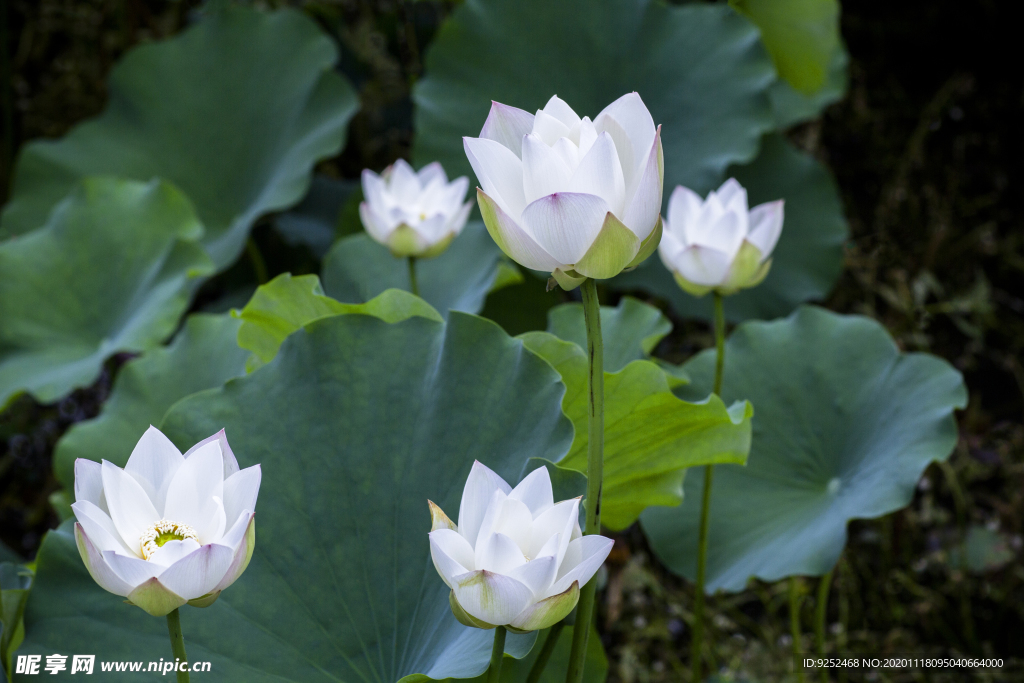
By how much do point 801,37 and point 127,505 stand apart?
5.39 feet

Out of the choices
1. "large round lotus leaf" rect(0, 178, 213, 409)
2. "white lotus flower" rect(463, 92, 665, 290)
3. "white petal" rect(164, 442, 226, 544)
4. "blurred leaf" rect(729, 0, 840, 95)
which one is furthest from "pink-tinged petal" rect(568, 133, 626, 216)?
"blurred leaf" rect(729, 0, 840, 95)

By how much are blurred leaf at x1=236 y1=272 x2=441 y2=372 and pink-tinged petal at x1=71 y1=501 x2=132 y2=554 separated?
34 cm

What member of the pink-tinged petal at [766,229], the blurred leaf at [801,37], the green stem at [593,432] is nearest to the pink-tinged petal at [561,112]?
the green stem at [593,432]

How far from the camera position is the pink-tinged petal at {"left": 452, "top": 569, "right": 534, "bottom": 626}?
447 millimetres

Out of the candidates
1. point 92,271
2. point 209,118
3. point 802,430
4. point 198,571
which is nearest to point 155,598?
point 198,571

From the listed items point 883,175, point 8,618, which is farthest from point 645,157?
point 883,175

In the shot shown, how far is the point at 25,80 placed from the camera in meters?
2.47

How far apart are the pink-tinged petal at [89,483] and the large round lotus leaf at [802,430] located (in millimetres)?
713

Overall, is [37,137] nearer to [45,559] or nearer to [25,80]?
[25,80]

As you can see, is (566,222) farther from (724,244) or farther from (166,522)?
(724,244)

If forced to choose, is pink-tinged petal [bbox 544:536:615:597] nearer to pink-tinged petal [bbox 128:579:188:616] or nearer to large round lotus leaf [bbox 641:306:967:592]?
pink-tinged petal [bbox 128:579:188:616]

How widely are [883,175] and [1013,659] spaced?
1397 millimetres

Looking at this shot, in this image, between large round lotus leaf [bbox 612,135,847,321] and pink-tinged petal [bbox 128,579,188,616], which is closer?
pink-tinged petal [bbox 128,579,188,616]

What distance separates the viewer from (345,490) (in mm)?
685
